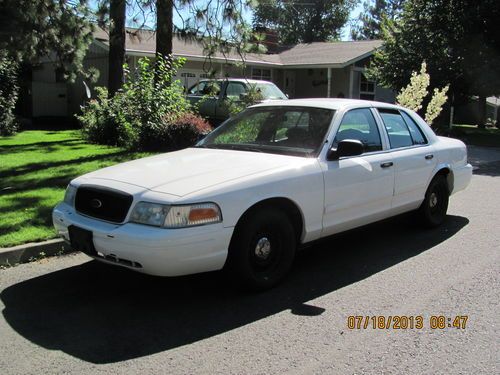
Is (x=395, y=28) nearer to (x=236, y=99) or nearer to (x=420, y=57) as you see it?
(x=420, y=57)

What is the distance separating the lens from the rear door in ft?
19.2

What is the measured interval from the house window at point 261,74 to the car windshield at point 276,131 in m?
23.2

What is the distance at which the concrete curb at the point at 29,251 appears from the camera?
528cm

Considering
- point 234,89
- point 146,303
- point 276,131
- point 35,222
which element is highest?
point 234,89

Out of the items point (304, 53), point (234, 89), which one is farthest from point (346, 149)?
point (304, 53)

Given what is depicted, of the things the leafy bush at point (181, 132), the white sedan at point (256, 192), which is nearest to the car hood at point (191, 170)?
the white sedan at point (256, 192)

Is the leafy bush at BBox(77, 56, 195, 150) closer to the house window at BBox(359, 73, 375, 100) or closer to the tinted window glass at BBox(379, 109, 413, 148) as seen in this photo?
the tinted window glass at BBox(379, 109, 413, 148)

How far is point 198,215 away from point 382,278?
78.5 inches

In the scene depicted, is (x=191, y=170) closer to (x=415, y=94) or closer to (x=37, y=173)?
(x=37, y=173)

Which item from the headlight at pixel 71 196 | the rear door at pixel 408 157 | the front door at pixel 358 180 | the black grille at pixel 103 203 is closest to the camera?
the black grille at pixel 103 203

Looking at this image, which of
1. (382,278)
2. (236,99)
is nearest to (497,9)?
(236,99)

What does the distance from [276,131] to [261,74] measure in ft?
79.7

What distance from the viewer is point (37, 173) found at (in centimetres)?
927

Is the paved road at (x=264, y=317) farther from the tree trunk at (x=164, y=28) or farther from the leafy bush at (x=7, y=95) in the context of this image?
the leafy bush at (x=7, y=95)
